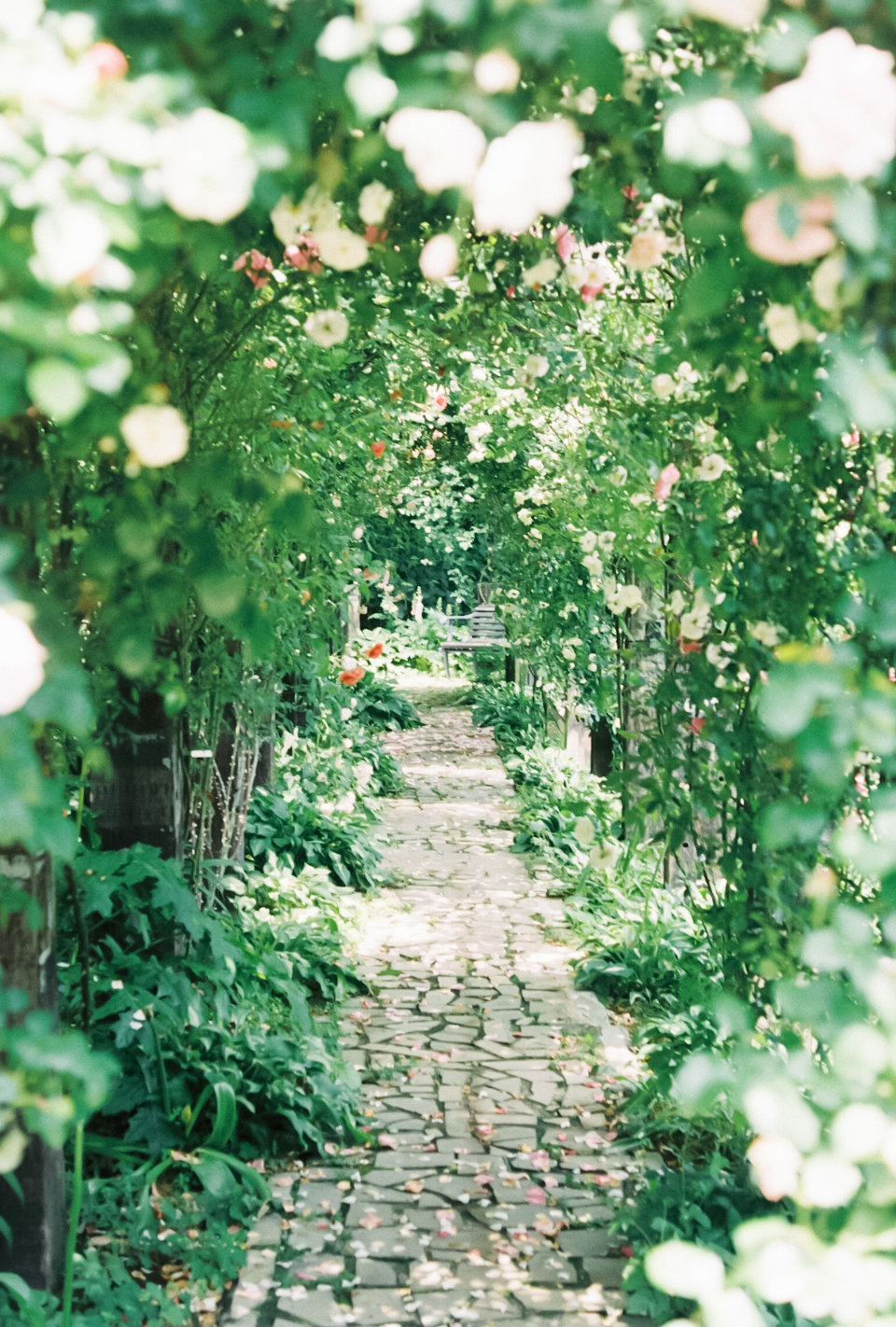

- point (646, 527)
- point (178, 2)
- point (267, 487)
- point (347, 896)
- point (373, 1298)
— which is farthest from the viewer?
point (347, 896)

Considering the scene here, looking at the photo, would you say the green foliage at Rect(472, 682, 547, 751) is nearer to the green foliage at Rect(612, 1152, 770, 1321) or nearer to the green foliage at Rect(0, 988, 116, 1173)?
the green foliage at Rect(612, 1152, 770, 1321)

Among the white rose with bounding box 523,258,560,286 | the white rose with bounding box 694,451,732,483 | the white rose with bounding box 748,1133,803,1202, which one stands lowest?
the white rose with bounding box 748,1133,803,1202

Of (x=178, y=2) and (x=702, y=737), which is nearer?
Answer: (x=178, y=2)

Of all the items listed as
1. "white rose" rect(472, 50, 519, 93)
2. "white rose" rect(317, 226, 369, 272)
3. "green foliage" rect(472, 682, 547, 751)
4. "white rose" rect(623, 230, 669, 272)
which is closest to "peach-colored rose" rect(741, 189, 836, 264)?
"white rose" rect(472, 50, 519, 93)

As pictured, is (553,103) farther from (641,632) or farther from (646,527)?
(641,632)

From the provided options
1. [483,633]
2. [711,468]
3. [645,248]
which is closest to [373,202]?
[645,248]

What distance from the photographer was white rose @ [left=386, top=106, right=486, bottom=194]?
3.91 feet

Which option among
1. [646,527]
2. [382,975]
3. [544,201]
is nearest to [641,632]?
[646,527]

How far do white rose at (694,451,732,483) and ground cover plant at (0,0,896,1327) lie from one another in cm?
2

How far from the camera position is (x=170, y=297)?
10.1 ft

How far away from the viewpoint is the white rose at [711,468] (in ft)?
12.0

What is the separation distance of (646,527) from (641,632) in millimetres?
2504

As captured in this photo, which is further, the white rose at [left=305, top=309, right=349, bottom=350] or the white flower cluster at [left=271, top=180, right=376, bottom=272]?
the white rose at [left=305, top=309, right=349, bottom=350]

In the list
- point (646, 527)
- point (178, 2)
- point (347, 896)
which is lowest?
point (347, 896)
